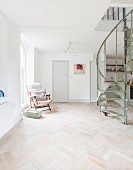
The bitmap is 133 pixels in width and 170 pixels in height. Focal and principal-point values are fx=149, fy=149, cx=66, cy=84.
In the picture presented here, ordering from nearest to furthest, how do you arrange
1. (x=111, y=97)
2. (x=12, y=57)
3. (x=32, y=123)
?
(x=12, y=57), (x=32, y=123), (x=111, y=97)

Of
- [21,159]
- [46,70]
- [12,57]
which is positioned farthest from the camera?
[46,70]

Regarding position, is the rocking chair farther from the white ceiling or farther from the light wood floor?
the white ceiling

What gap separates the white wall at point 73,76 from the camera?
748cm

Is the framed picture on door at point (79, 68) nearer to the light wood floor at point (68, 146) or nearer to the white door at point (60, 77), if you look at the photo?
the white door at point (60, 77)

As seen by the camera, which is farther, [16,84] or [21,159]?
[16,84]

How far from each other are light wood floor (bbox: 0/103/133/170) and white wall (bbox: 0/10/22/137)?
1.52 ft

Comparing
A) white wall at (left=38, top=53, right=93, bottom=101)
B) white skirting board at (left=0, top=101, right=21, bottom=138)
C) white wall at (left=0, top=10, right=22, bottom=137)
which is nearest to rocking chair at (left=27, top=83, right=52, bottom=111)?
white wall at (left=0, top=10, right=22, bottom=137)

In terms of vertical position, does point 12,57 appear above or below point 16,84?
above

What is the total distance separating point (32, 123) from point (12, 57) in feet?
5.79

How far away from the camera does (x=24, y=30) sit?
4.07 m

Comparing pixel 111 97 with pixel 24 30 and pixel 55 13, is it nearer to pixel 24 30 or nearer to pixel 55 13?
pixel 55 13

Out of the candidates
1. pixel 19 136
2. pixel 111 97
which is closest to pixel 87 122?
pixel 111 97

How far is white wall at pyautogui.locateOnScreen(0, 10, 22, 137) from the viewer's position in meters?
3.26

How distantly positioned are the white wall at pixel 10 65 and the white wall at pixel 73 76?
3396mm
